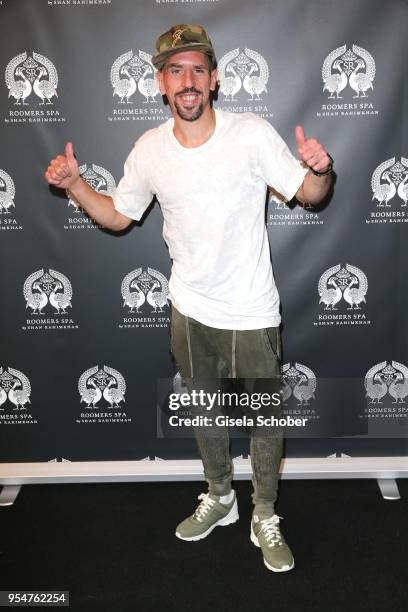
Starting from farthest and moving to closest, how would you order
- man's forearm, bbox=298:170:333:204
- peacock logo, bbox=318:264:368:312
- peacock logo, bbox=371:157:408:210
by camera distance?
peacock logo, bbox=318:264:368:312, peacock logo, bbox=371:157:408:210, man's forearm, bbox=298:170:333:204

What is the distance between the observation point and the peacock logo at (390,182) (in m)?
2.90

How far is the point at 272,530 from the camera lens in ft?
8.73

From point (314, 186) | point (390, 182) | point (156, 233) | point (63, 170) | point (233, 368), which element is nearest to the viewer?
point (314, 186)

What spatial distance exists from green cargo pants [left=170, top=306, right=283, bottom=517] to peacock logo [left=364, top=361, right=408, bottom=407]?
0.74 m

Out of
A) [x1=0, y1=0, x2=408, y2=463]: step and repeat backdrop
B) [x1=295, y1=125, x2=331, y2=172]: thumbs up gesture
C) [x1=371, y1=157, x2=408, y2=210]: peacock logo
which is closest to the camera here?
[x1=295, y1=125, x2=331, y2=172]: thumbs up gesture

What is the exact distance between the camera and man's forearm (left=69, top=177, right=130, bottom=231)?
2.57m

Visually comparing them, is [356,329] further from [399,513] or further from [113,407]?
[113,407]

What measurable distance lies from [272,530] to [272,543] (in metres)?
0.06

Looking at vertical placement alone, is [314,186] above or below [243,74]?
below

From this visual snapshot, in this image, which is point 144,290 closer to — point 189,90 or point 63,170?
point 63,170

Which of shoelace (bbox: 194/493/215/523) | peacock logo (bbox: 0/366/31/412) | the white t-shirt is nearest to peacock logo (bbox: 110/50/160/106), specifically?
the white t-shirt

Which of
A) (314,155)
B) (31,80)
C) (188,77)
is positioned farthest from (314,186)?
(31,80)

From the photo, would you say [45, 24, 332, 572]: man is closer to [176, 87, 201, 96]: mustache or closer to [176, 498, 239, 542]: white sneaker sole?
[176, 87, 201, 96]: mustache

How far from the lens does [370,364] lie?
10.3ft
